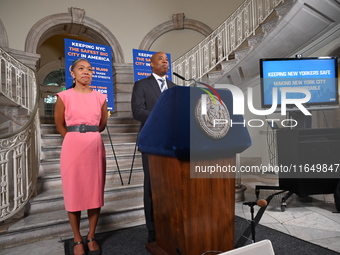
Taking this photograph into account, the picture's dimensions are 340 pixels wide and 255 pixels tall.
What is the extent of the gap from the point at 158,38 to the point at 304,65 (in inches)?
225

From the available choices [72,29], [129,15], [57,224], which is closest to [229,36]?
[129,15]

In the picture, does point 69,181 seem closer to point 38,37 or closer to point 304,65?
point 304,65

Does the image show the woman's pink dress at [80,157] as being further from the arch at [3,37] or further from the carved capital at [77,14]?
the carved capital at [77,14]

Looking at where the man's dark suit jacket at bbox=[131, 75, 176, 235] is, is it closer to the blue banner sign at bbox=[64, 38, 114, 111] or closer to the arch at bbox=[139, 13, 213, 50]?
the blue banner sign at bbox=[64, 38, 114, 111]

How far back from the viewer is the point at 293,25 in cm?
474

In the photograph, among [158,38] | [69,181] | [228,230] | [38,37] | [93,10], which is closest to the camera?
[228,230]

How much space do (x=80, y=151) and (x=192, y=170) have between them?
826 mm

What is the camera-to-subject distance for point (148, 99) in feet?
6.36

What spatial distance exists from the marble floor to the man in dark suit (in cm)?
67

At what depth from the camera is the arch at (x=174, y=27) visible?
25.7ft

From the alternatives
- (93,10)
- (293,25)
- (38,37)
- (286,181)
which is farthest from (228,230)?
(93,10)

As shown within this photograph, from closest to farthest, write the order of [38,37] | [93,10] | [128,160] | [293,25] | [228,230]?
[228,230], [128,160], [293,25], [38,37], [93,10]

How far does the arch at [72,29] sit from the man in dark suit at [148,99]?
18.8 ft

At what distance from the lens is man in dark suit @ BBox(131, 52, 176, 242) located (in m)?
1.87
